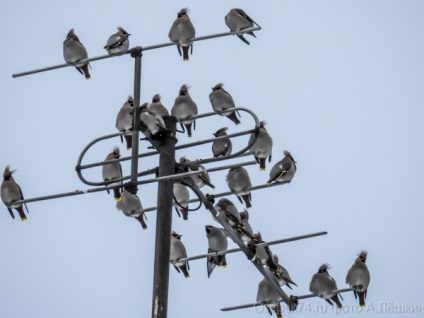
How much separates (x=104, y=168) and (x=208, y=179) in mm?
2295

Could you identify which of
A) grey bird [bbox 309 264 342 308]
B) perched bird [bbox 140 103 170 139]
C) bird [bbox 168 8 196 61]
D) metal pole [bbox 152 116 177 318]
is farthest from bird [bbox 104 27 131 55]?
metal pole [bbox 152 116 177 318]

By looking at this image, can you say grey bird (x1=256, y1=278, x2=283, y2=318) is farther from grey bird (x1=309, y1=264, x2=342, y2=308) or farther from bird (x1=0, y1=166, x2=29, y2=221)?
bird (x1=0, y1=166, x2=29, y2=221)

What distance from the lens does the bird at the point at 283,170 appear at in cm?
1325

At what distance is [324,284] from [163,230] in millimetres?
5324

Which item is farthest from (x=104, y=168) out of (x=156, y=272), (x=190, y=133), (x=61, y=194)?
(x=156, y=272)

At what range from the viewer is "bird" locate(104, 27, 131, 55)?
549 inches

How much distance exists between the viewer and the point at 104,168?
13.5 meters

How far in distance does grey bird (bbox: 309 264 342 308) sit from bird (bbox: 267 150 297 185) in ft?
4.89

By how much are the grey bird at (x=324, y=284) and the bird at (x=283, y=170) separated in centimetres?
149

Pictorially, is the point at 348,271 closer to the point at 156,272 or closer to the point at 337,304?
the point at 337,304

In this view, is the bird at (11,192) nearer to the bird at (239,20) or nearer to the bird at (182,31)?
the bird at (182,31)

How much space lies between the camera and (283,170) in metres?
13.3

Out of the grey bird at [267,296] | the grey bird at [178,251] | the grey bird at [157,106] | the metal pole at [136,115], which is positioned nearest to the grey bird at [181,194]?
the grey bird at [178,251]

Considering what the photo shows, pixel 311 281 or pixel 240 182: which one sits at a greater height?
pixel 240 182
